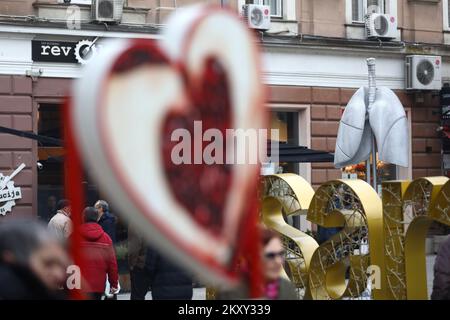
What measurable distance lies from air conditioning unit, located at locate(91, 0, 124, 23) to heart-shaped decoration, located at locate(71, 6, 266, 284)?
13379 millimetres

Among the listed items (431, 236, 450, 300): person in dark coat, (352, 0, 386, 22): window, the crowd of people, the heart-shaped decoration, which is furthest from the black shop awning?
the heart-shaped decoration

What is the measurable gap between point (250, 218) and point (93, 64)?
1119mm

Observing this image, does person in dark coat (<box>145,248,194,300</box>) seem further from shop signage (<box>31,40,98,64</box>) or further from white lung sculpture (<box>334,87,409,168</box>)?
shop signage (<box>31,40,98,64</box>)

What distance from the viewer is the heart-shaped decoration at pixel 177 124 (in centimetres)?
352

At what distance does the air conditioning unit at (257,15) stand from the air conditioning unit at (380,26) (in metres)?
2.35

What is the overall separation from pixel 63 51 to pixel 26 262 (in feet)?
45.9

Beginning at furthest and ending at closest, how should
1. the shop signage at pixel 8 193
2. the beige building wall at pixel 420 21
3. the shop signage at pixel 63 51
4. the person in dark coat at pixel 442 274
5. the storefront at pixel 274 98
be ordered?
the beige building wall at pixel 420 21 < the shop signage at pixel 63 51 < the storefront at pixel 274 98 < the shop signage at pixel 8 193 < the person in dark coat at pixel 442 274

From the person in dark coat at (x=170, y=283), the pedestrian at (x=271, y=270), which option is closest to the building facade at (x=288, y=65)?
the person in dark coat at (x=170, y=283)

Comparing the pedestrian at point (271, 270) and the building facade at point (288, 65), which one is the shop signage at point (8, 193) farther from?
the pedestrian at point (271, 270)

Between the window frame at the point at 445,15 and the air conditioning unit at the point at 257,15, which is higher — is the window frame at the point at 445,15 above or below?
above

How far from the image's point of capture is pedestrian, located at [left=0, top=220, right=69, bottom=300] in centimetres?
368

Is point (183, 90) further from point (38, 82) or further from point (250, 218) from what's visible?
point (38, 82)

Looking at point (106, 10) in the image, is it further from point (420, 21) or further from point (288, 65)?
point (420, 21)

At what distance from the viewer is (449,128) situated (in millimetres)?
20891
